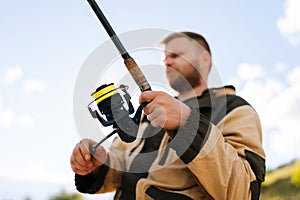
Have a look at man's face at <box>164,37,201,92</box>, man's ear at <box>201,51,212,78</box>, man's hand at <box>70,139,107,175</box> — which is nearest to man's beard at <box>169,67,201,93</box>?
man's face at <box>164,37,201,92</box>

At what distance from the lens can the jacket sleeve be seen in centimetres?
146

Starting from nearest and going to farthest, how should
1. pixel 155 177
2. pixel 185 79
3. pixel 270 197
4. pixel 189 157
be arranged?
pixel 189 157 → pixel 155 177 → pixel 185 79 → pixel 270 197

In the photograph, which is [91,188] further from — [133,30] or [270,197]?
[270,197]

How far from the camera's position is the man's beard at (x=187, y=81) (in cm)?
216

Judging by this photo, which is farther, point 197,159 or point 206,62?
point 206,62

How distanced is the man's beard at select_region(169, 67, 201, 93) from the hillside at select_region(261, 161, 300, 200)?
3113mm

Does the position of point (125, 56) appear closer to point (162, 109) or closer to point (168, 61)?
point (162, 109)

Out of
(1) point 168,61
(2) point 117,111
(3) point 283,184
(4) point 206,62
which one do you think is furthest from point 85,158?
(3) point 283,184

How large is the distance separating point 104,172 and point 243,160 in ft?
1.93

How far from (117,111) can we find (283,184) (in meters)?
4.08

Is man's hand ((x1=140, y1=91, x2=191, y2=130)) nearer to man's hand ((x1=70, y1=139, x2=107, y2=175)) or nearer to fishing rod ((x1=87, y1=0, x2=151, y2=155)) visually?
fishing rod ((x1=87, y1=0, x2=151, y2=155))

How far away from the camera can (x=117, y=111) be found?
4.80 ft

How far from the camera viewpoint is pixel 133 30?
1.60 m

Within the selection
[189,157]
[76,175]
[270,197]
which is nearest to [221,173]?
[189,157]
